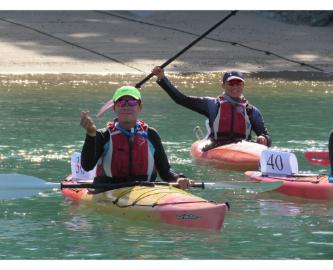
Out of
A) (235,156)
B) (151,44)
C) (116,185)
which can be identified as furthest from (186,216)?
(151,44)

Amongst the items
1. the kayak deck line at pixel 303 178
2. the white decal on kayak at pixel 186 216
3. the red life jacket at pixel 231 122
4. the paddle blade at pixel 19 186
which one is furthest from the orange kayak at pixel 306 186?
the paddle blade at pixel 19 186

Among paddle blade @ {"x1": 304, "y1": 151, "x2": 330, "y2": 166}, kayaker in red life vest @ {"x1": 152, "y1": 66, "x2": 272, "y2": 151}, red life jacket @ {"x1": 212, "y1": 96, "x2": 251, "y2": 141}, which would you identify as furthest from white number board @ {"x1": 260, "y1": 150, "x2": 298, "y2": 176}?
red life jacket @ {"x1": 212, "y1": 96, "x2": 251, "y2": 141}

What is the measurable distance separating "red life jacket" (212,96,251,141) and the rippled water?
0.52 metres

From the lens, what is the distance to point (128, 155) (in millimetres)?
11781

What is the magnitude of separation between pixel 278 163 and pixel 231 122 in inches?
85.5

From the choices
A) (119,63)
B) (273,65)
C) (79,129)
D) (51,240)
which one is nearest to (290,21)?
(273,65)

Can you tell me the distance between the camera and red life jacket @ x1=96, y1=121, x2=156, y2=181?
11773mm

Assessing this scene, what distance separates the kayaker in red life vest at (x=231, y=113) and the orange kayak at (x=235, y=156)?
130 millimetres

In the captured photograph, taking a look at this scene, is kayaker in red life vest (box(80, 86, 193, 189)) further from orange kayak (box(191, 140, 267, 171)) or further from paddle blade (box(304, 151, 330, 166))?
orange kayak (box(191, 140, 267, 171))

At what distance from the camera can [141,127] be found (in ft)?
39.0

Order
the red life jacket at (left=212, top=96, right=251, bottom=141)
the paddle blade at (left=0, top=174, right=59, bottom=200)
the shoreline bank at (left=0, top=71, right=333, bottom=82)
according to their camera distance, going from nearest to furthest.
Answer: the paddle blade at (left=0, top=174, right=59, bottom=200) → the red life jacket at (left=212, top=96, right=251, bottom=141) → the shoreline bank at (left=0, top=71, right=333, bottom=82)

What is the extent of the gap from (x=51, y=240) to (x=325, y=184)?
3042 millimetres

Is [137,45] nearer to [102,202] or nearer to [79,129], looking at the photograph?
[79,129]

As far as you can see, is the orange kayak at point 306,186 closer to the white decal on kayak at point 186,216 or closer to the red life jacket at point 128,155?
the red life jacket at point 128,155
